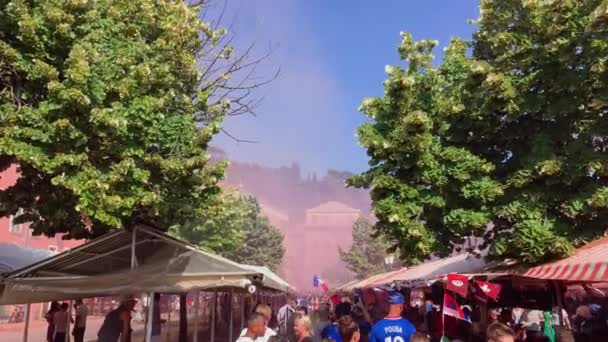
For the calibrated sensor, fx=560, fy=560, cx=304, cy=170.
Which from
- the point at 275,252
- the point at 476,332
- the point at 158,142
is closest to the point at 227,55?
the point at 158,142

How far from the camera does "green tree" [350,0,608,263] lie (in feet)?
35.7

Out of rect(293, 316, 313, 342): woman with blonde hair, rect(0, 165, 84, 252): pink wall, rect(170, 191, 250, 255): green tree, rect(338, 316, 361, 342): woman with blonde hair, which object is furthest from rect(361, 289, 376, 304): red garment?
rect(0, 165, 84, 252): pink wall

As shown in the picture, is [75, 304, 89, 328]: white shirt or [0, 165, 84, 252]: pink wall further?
[0, 165, 84, 252]: pink wall

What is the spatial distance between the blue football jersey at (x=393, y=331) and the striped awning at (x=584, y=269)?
2.62m

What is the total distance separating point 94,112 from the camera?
8.75 meters

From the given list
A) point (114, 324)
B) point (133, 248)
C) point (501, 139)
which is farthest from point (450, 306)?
point (114, 324)

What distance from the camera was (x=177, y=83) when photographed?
40.8ft

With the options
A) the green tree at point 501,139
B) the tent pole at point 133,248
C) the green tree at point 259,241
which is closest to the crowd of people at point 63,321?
the tent pole at point 133,248

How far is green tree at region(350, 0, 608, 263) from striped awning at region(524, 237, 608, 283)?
5.94 ft

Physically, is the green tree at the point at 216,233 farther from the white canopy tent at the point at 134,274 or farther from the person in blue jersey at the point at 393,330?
the person in blue jersey at the point at 393,330

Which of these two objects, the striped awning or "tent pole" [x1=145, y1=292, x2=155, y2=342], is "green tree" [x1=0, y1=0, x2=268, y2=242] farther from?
the striped awning

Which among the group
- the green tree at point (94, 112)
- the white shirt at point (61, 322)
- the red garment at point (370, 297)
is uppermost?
the green tree at point (94, 112)

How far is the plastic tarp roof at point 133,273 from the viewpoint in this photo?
1002 centimetres

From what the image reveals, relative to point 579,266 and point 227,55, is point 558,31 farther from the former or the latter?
point 227,55
